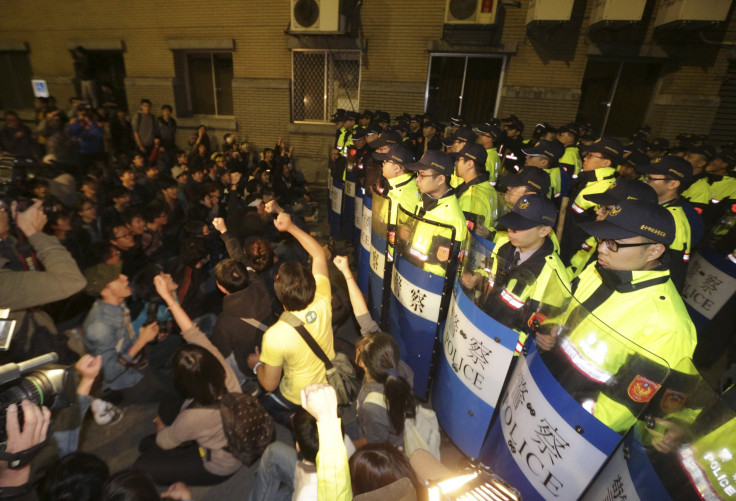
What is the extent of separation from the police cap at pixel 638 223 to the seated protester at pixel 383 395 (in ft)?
4.86

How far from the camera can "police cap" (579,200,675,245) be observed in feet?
6.94

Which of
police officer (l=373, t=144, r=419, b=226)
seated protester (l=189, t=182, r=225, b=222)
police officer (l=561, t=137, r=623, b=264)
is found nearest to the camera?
police officer (l=373, t=144, r=419, b=226)

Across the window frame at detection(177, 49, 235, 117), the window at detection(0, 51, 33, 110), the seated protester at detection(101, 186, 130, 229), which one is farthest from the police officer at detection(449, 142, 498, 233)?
the window at detection(0, 51, 33, 110)

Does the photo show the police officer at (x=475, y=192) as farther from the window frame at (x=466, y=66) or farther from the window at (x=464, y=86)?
the window frame at (x=466, y=66)

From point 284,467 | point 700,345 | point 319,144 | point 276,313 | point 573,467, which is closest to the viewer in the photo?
point 573,467

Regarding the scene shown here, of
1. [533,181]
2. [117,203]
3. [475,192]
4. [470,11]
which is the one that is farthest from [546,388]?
[470,11]

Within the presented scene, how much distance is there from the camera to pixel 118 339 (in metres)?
3.63

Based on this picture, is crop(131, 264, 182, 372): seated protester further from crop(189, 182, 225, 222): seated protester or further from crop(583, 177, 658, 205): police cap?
crop(583, 177, 658, 205): police cap

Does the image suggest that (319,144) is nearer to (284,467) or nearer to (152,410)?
(152,410)

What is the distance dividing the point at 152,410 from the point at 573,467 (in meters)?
3.67

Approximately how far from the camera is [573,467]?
193 cm

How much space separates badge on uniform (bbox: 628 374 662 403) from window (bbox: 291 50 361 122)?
477 inches

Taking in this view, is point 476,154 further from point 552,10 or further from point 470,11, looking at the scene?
point 470,11

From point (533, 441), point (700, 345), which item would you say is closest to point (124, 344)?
point (533, 441)
